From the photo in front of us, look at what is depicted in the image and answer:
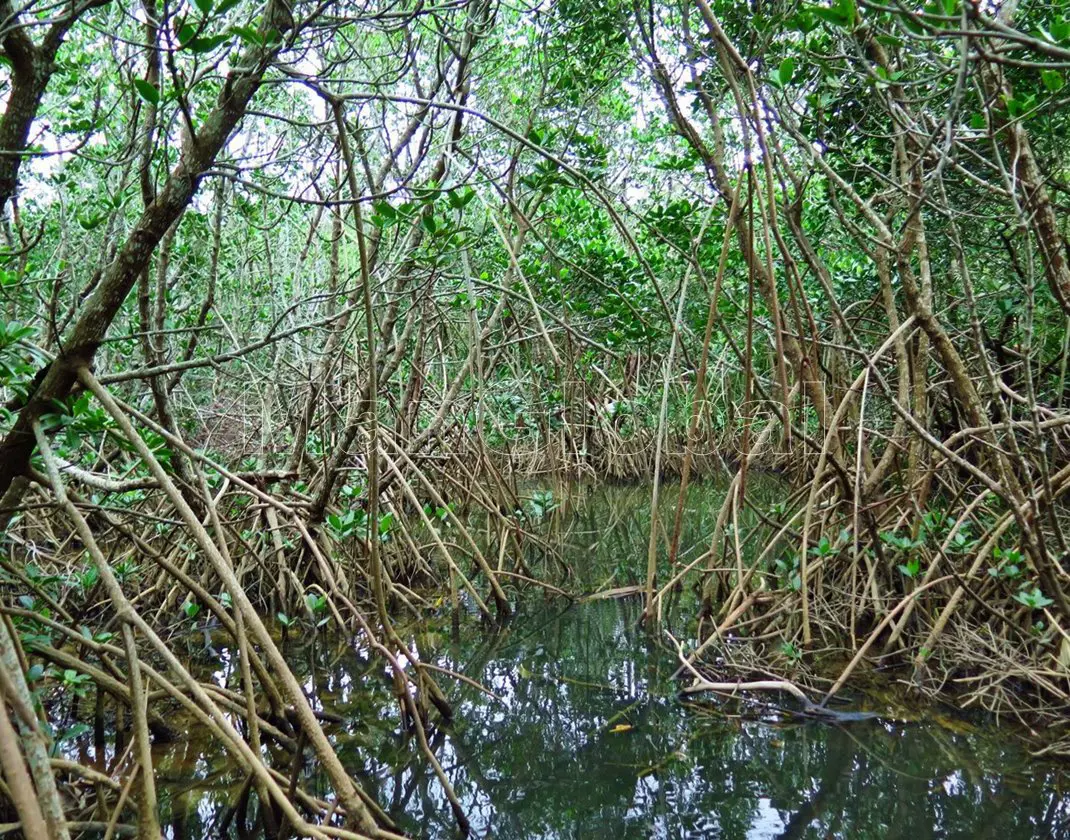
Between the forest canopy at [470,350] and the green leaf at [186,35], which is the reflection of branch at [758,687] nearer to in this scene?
the forest canopy at [470,350]

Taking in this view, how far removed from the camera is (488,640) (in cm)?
390

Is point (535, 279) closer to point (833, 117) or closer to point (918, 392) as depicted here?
point (833, 117)

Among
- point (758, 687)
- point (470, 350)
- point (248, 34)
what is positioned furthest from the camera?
point (470, 350)

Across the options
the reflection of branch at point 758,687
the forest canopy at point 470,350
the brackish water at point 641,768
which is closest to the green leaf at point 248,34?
the forest canopy at point 470,350

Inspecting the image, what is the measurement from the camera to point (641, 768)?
2.51m

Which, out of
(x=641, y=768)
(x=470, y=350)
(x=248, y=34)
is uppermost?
(x=248, y=34)

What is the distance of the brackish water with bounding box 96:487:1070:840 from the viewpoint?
2.18 meters

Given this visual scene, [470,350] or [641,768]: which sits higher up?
[470,350]

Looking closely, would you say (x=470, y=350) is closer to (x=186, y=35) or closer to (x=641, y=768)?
(x=641, y=768)

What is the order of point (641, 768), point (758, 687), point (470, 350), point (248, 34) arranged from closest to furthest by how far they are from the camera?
point (248, 34) → point (641, 768) → point (758, 687) → point (470, 350)

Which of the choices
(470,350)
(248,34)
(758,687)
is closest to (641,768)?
(758,687)

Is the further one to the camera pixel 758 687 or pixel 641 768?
pixel 758 687

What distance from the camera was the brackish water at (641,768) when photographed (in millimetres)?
2180

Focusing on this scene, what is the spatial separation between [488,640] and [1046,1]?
3.74 m
